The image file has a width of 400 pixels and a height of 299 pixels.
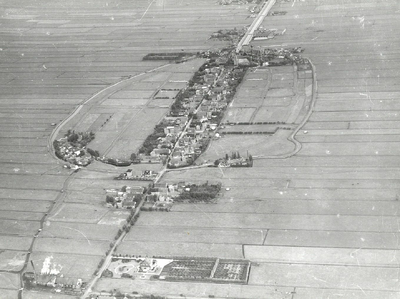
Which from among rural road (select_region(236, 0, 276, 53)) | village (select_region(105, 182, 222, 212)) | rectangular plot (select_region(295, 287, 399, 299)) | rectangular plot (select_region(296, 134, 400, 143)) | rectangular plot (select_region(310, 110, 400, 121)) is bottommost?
rural road (select_region(236, 0, 276, 53))

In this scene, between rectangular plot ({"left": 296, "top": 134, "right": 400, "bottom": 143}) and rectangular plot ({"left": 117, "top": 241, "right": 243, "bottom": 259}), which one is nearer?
rectangular plot ({"left": 117, "top": 241, "right": 243, "bottom": 259})

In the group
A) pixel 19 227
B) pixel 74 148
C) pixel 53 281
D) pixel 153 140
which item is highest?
pixel 53 281

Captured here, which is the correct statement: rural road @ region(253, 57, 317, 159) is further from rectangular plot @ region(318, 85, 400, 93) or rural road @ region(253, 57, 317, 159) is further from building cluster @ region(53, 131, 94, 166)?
building cluster @ region(53, 131, 94, 166)

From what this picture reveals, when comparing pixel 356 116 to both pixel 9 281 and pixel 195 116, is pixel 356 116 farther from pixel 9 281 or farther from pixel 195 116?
pixel 9 281

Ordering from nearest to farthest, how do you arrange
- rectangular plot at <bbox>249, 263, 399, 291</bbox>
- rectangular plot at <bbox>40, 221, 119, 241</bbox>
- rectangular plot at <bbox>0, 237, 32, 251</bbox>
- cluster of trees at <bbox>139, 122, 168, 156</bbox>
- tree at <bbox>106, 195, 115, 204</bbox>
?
rectangular plot at <bbox>249, 263, 399, 291</bbox> < rectangular plot at <bbox>0, 237, 32, 251</bbox> < rectangular plot at <bbox>40, 221, 119, 241</bbox> < tree at <bbox>106, 195, 115, 204</bbox> < cluster of trees at <bbox>139, 122, 168, 156</bbox>

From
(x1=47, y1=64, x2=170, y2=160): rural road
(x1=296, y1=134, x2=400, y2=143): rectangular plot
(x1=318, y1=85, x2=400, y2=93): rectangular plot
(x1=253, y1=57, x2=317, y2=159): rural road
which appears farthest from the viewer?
(x1=318, y1=85, x2=400, y2=93): rectangular plot

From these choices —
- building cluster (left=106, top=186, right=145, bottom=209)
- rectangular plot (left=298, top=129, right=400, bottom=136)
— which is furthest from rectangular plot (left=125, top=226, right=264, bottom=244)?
rectangular plot (left=298, top=129, right=400, bottom=136)

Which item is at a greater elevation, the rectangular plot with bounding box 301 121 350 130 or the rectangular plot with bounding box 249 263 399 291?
the rectangular plot with bounding box 249 263 399 291

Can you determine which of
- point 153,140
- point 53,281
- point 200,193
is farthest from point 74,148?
point 53,281
